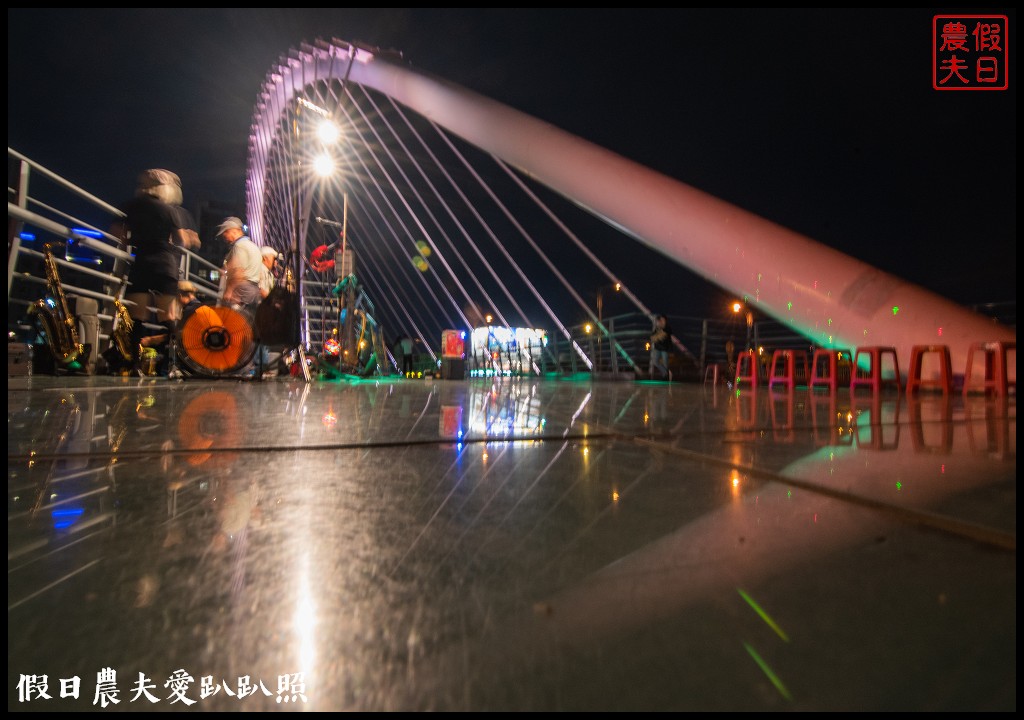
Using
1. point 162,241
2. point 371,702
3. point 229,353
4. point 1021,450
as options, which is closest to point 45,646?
point 371,702

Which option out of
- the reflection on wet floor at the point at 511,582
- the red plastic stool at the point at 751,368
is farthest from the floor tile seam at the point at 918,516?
the red plastic stool at the point at 751,368

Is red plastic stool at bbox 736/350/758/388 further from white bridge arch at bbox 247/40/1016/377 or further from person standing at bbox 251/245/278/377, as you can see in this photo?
person standing at bbox 251/245/278/377

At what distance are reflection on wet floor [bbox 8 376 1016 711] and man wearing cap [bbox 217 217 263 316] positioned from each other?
13.6 feet

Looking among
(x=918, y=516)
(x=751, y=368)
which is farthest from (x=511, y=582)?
(x=751, y=368)

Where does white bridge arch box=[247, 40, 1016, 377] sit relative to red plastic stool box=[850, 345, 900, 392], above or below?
above

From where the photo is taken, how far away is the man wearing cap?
5027 millimetres

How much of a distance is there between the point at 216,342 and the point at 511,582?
4.69m

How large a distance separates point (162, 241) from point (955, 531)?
17.8ft

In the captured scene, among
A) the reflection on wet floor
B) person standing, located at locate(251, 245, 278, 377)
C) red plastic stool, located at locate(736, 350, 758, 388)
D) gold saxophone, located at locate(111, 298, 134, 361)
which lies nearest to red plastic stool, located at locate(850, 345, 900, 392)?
red plastic stool, located at locate(736, 350, 758, 388)

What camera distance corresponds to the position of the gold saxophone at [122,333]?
16.6 feet

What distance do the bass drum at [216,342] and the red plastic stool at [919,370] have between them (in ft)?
18.7

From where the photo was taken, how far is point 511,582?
0.59 metres

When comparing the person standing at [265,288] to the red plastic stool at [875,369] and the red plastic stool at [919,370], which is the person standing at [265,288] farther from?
the red plastic stool at [919,370]

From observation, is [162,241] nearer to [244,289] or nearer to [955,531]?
[244,289]
